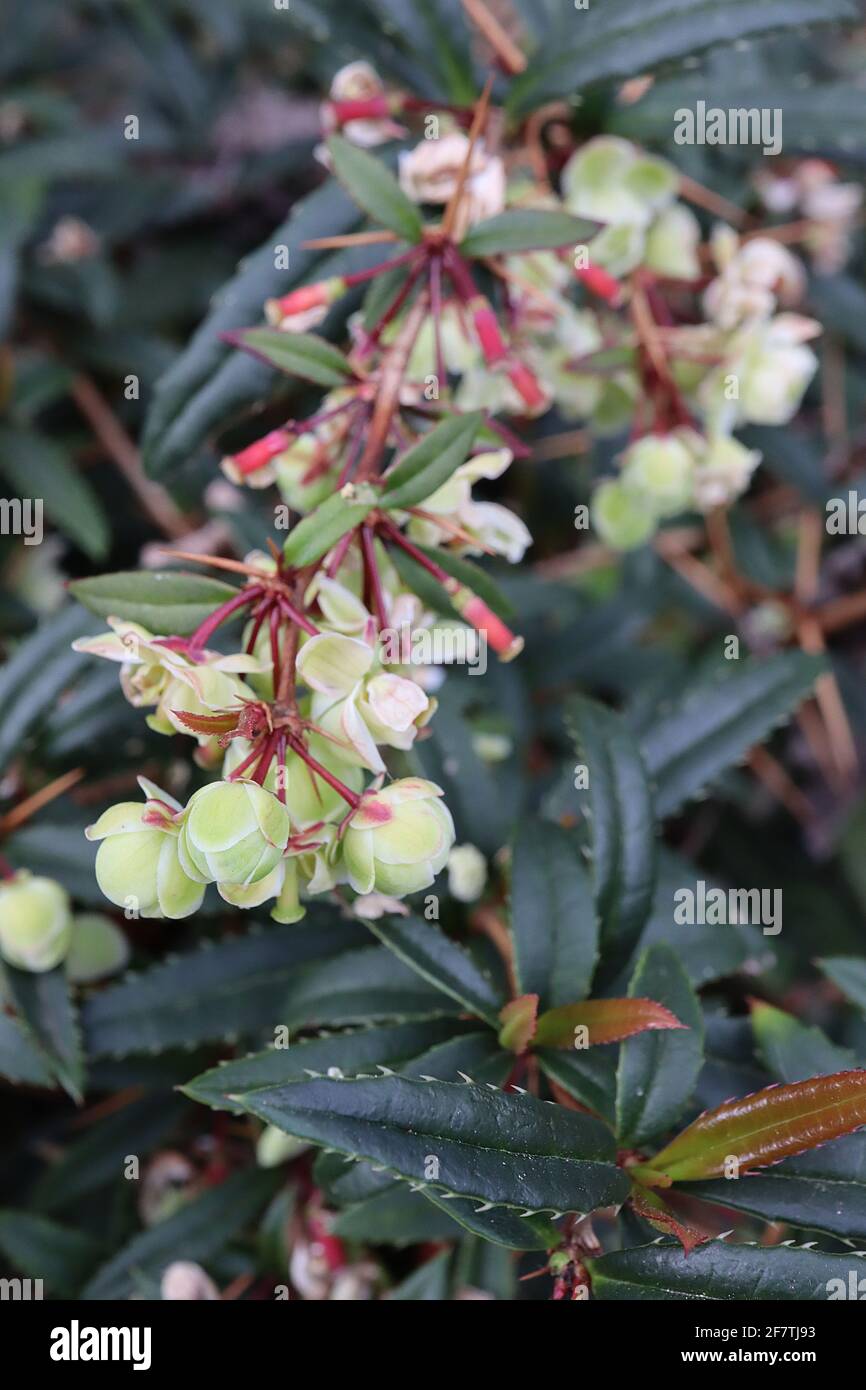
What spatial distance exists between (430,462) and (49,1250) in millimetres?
741

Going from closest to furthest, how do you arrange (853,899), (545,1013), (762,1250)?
(762,1250), (545,1013), (853,899)

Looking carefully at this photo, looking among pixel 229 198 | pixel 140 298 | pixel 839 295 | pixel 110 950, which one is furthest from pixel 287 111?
pixel 110 950

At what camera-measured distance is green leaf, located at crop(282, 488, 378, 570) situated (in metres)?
0.56

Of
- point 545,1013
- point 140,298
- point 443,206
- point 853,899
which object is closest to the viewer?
point 545,1013

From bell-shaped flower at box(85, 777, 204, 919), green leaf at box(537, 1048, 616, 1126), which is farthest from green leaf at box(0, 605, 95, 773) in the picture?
green leaf at box(537, 1048, 616, 1126)

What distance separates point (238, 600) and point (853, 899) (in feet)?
3.65

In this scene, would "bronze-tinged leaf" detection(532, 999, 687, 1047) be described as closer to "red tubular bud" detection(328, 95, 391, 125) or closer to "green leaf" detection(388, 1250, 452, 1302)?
"green leaf" detection(388, 1250, 452, 1302)

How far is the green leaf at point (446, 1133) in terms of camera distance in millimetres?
510

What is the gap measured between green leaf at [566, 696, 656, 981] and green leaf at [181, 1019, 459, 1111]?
14 centimetres

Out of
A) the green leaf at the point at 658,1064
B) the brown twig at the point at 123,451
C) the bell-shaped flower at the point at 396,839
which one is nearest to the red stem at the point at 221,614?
the bell-shaped flower at the point at 396,839
